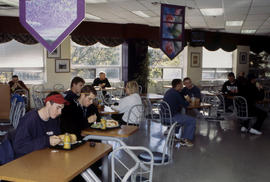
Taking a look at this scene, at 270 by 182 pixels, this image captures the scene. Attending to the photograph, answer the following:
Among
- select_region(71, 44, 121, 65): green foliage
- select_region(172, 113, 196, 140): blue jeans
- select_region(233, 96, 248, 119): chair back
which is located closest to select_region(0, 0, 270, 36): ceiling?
select_region(71, 44, 121, 65): green foliage

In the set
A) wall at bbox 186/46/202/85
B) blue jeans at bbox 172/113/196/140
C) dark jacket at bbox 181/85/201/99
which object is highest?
wall at bbox 186/46/202/85

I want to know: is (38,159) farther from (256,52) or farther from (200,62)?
(256,52)

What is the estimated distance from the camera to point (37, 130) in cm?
255

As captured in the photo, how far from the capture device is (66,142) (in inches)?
97.8

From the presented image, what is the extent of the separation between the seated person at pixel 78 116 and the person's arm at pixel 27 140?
66 cm

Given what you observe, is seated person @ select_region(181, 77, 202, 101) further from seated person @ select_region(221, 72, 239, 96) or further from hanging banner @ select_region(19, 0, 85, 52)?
hanging banner @ select_region(19, 0, 85, 52)

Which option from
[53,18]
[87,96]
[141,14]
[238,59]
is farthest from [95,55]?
[53,18]

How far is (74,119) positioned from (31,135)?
80 cm

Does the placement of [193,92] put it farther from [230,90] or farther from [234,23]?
[234,23]

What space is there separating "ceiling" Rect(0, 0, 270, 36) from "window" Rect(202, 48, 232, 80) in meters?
Result: 2.86

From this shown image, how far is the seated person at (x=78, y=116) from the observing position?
3178 mm

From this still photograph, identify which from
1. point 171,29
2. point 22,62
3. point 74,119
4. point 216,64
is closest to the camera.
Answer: point 74,119

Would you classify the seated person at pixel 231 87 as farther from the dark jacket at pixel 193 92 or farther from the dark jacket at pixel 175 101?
the dark jacket at pixel 175 101

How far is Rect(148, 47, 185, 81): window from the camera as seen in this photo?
11.9 meters
